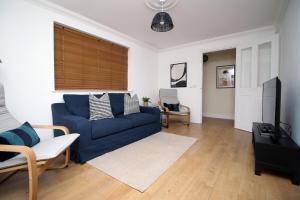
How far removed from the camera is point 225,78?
16.4 feet

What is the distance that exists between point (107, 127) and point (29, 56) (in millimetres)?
1570

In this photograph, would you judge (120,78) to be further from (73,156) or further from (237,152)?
(237,152)

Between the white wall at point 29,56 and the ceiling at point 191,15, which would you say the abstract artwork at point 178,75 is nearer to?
the ceiling at point 191,15

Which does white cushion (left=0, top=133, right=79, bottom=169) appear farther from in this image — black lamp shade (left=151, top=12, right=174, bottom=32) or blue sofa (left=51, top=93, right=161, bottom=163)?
black lamp shade (left=151, top=12, right=174, bottom=32)

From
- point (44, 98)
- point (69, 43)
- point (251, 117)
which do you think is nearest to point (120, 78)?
point (69, 43)

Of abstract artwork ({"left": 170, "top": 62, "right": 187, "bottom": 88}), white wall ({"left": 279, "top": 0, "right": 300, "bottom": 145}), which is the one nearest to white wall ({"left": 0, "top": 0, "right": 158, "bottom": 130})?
abstract artwork ({"left": 170, "top": 62, "right": 187, "bottom": 88})

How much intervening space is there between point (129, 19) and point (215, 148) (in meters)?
2.86

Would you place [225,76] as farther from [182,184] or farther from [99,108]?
[182,184]

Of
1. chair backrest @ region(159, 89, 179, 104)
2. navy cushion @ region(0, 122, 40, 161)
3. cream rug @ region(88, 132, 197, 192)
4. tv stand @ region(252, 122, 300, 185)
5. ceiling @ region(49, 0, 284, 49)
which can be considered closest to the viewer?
navy cushion @ region(0, 122, 40, 161)

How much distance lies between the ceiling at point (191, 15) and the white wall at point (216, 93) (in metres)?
1.64

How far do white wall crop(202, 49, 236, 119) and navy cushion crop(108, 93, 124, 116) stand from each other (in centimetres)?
356

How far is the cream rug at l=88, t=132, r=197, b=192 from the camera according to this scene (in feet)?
5.26

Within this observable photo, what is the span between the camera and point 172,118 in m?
4.81

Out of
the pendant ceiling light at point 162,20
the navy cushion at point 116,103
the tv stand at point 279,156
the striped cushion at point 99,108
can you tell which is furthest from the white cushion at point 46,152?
the tv stand at point 279,156
